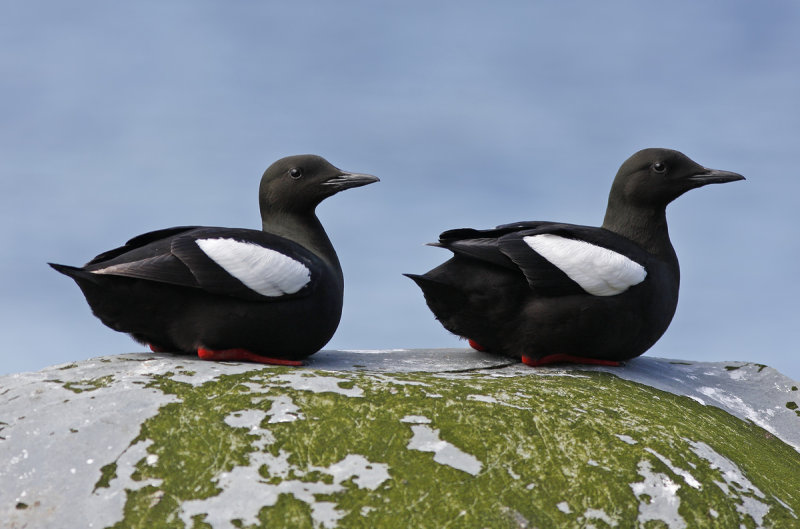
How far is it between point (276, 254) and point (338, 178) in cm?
87

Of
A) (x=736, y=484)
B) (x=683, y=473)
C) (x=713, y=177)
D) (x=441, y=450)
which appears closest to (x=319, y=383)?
(x=441, y=450)

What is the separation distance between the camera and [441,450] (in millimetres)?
4191

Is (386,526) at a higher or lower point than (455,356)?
lower

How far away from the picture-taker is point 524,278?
6.11 metres

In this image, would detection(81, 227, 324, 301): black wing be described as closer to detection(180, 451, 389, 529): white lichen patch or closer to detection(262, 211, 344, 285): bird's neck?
detection(262, 211, 344, 285): bird's neck

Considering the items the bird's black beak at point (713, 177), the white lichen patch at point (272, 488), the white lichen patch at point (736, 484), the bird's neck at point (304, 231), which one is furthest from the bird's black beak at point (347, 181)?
the white lichen patch at point (736, 484)

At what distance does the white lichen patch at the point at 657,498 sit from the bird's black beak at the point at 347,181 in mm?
2820

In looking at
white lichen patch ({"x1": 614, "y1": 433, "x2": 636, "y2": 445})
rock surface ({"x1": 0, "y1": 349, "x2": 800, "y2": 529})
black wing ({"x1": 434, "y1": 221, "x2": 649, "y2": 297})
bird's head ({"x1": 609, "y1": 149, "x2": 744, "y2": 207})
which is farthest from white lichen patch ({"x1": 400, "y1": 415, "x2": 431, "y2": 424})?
bird's head ({"x1": 609, "y1": 149, "x2": 744, "y2": 207})

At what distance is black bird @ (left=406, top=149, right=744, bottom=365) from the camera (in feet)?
19.9

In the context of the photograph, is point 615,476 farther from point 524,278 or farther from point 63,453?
point 63,453

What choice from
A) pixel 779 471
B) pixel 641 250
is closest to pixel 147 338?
pixel 641 250

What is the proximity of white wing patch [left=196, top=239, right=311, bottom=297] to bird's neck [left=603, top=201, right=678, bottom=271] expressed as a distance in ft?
8.33

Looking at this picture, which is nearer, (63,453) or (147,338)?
(63,453)

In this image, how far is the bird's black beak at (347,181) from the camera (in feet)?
20.5
